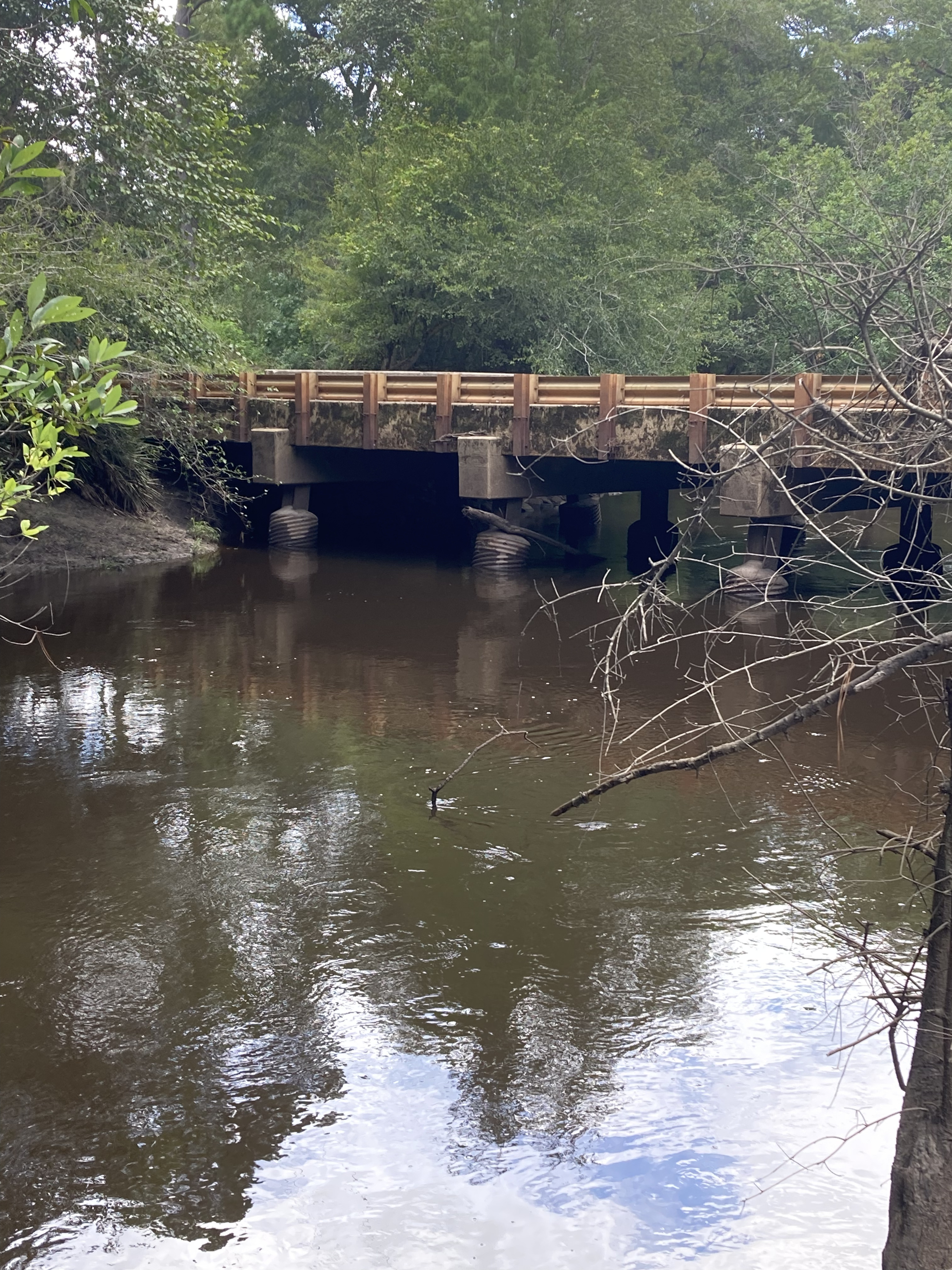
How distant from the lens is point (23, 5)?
19.2 metres

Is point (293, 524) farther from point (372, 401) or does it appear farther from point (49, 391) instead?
point (49, 391)

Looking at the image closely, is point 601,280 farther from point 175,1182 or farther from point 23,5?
point 175,1182

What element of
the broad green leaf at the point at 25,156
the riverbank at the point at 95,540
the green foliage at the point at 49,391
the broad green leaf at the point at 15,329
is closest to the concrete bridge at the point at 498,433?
the riverbank at the point at 95,540

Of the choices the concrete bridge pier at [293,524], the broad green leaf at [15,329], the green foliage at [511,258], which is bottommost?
the concrete bridge pier at [293,524]

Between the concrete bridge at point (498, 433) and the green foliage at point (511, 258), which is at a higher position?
the green foliage at point (511, 258)

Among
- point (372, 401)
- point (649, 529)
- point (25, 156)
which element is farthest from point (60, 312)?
point (649, 529)

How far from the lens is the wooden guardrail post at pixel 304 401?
20.8 meters

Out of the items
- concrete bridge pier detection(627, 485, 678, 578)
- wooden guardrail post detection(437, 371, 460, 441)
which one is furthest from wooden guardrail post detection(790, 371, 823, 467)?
concrete bridge pier detection(627, 485, 678, 578)

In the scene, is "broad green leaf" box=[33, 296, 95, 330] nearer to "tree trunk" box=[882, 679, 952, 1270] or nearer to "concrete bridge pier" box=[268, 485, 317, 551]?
"tree trunk" box=[882, 679, 952, 1270]

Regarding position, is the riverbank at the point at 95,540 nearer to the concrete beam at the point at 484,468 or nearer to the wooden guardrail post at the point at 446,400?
the wooden guardrail post at the point at 446,400

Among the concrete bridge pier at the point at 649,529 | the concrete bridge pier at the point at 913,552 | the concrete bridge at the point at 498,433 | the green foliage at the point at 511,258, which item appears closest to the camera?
the concrete bridge pier at the point at 913,552

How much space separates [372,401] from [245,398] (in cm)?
266

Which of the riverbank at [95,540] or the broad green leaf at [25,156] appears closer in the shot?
the broad green leaf at [25,156]

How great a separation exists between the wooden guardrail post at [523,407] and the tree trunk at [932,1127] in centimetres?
1562
